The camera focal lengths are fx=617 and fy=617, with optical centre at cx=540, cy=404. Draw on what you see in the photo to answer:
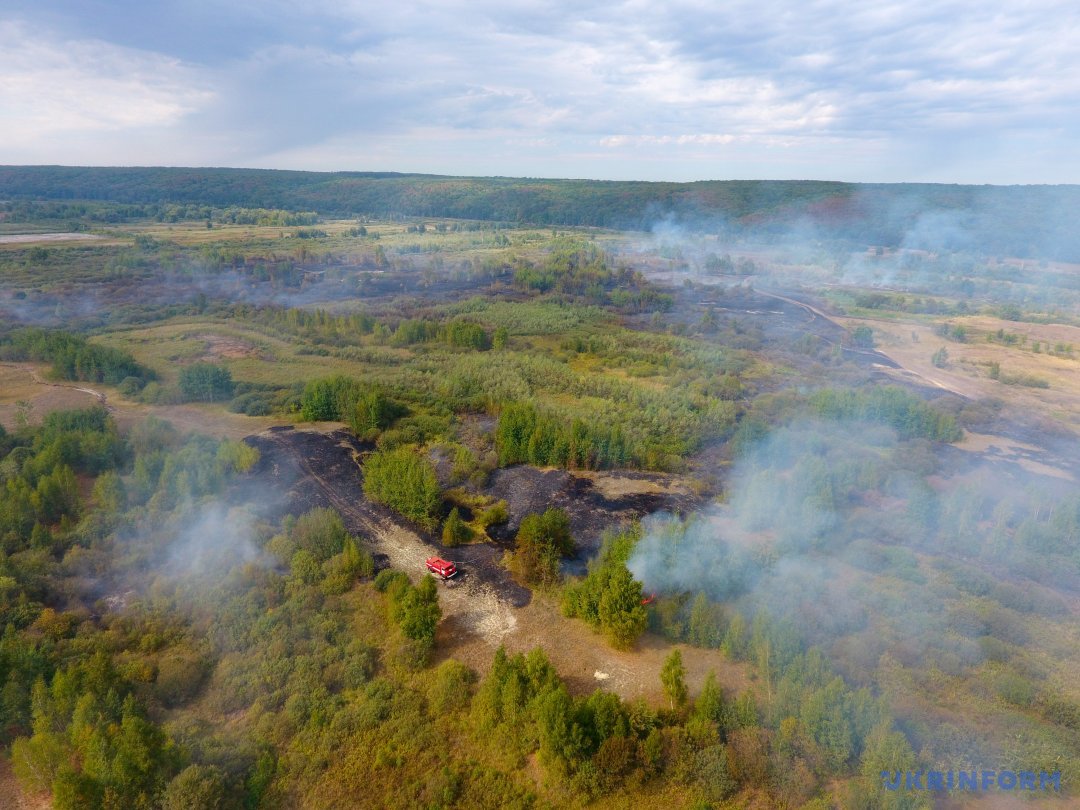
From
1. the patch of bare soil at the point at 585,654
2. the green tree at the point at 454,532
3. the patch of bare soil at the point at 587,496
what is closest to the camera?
the patch of bare soil at the point at 585,654


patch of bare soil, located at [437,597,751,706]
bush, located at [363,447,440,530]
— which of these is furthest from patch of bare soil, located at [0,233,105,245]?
patch of bare soil, located at [437,597,751,706]

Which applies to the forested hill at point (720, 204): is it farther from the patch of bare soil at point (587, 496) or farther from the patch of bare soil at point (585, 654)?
the patch of bare soil at point (585, 654)

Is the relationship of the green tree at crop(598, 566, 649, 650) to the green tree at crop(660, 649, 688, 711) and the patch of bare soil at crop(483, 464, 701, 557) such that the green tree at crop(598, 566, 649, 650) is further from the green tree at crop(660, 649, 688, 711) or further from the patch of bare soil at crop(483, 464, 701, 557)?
the patch of bare soil at crop(483, 464, 701, 557)

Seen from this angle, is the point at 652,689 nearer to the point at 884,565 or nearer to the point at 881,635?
the point at 881,635

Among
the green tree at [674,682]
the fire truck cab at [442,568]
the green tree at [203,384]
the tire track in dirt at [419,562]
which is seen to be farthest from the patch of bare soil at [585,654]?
the green tree at [203,384]

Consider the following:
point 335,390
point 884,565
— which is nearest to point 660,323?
point 335,390
